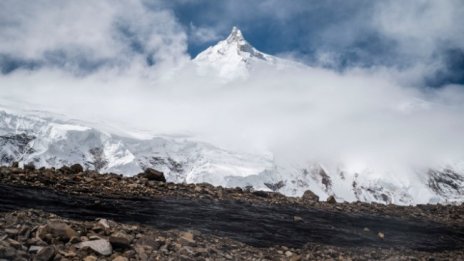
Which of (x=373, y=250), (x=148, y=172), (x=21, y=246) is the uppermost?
(x=148, y=172)

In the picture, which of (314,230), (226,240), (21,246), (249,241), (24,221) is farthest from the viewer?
(314,230)

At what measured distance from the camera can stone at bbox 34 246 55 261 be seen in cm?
1055

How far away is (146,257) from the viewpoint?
1188 centimetres

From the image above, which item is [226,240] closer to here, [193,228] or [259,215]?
[193,228]

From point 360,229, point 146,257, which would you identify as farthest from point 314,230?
point 146,257

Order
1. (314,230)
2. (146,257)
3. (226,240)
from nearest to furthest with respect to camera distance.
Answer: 1. (146,257)
2. (226,240)
3. (314,230)

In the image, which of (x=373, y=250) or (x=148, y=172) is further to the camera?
(x=148, y=172)

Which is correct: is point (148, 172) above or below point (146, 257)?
above

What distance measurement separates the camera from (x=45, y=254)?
10.6 m

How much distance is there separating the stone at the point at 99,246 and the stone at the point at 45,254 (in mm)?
831

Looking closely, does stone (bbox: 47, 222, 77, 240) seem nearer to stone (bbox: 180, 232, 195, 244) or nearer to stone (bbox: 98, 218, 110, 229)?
stone (bbox: 98, 218, 110, 229)

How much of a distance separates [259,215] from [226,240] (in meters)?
7.80

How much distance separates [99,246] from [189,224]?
6657mm

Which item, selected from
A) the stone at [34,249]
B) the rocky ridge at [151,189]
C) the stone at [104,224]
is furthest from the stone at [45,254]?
the rocky ridge at [151,189]
